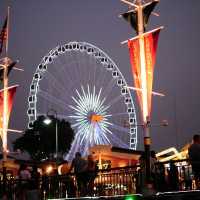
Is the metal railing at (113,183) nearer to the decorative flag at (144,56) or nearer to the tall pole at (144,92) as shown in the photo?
the tall pole at (144,92)

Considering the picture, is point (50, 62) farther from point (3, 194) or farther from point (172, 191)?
point (172, 191)

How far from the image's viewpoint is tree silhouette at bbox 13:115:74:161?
73.0 meters

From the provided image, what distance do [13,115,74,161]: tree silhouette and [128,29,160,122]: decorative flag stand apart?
174 feet

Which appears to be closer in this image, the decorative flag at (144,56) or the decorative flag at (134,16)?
the decorative flag at (144,56)

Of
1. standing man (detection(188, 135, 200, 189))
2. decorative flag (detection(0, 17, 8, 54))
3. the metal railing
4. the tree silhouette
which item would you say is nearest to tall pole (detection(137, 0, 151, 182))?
the metal railing

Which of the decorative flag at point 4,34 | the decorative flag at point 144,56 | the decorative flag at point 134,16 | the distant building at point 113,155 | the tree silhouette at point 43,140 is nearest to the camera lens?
the decorative flag at point 144,56

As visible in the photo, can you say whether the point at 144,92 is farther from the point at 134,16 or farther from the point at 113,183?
the point at 113,183

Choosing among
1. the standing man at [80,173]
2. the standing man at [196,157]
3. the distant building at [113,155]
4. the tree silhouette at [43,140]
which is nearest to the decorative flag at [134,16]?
the standing man at [196,157]

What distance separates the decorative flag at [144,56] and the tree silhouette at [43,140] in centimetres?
5292

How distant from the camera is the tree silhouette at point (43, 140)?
73.0m

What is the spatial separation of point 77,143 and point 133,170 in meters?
20.8

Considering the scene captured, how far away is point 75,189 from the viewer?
19.6m

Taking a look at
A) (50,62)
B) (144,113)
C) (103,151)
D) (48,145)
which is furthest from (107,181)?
(48,145)

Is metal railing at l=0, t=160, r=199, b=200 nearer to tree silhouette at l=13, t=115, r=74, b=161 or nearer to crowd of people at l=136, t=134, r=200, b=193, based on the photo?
crowd of people at l=136, t=134, r=200, b=193
